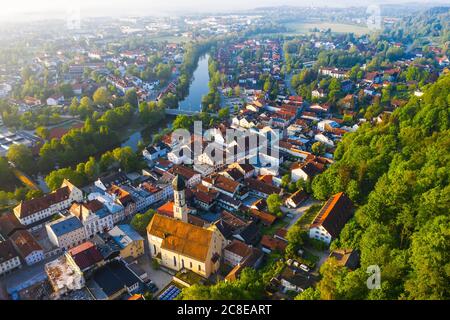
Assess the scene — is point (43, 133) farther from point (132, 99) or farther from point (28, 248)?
point (28, 248)

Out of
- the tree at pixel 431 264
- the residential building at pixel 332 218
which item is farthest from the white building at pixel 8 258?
the tree at pixel 431 264

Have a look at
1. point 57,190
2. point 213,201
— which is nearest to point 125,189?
point 57,190

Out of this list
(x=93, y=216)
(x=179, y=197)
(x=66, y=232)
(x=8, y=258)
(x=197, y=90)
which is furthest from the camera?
(x=197, y=90)

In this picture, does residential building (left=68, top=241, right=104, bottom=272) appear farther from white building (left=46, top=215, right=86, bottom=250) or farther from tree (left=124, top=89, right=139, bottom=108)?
tree (left=124, top=89, right=139, bottom=108)

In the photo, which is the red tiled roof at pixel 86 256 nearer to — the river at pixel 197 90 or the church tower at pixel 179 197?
the church tower at pixel 179 197

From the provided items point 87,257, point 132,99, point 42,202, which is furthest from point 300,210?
point 132,99

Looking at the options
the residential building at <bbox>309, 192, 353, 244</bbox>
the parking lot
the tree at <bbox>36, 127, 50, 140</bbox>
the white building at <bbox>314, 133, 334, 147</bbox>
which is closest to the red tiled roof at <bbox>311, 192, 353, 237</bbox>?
the residential building at <bbox>309, 192, 353, 244</bbox>
